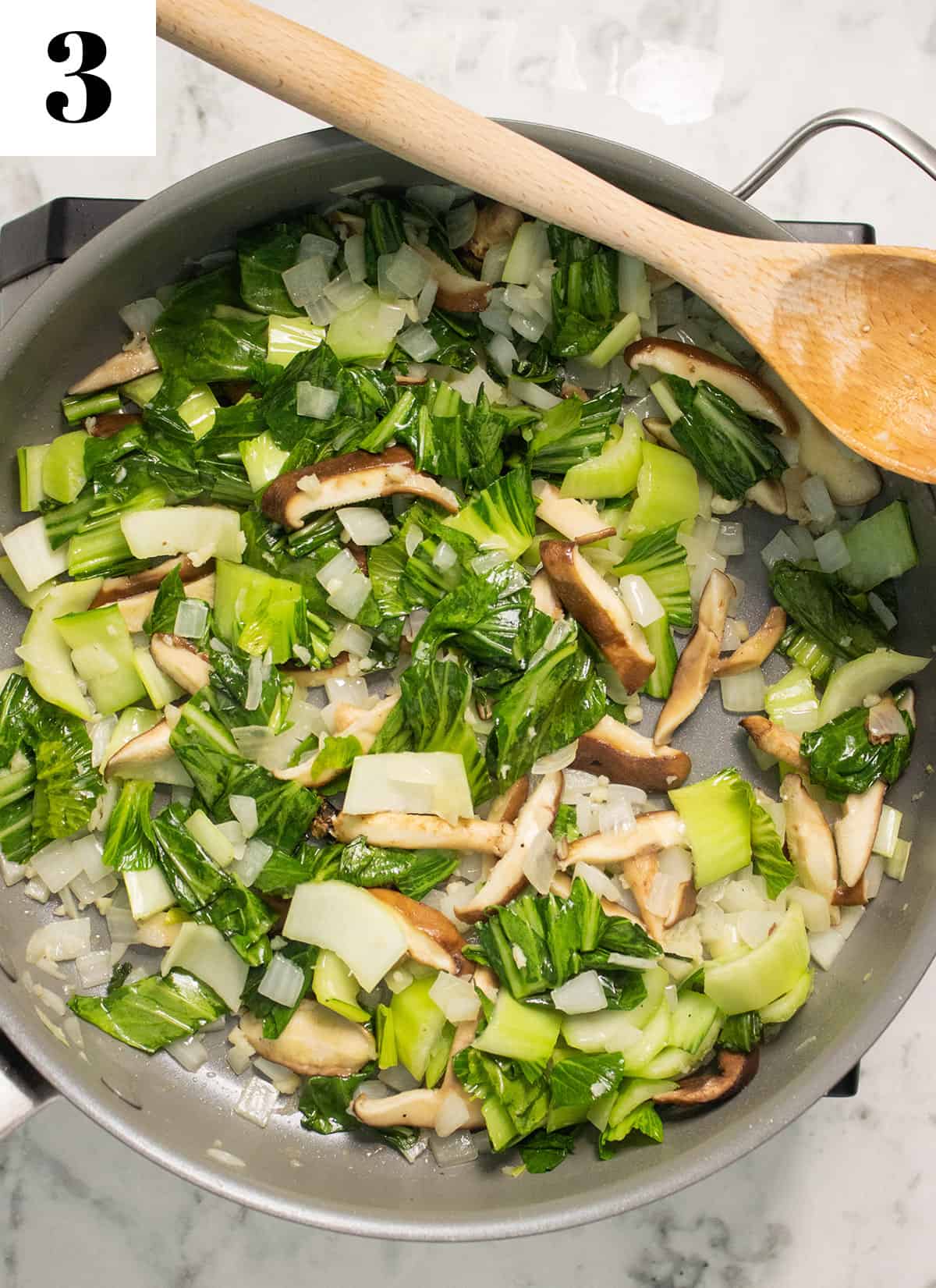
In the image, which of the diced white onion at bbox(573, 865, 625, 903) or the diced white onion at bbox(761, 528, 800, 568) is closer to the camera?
the diced white onion at bbox(573, 865, 625, 903)

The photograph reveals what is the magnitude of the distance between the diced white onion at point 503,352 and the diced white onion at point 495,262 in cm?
11

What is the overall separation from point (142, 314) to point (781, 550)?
1423 millimetres

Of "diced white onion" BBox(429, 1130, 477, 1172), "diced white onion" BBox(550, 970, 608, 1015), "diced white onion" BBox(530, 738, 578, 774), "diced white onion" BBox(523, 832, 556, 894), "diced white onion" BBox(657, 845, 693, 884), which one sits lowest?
"diced white onion" BBox(429, 1130, 477, 1172)

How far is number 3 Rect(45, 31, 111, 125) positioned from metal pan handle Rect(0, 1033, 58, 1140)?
1.96 meters

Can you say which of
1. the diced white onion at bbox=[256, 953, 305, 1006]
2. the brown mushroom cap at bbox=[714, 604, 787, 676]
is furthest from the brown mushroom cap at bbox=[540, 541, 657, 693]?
the diced white onion at bbox=[256, 953, 305, 1006]

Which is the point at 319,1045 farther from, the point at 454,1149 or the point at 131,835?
the point at 131,835

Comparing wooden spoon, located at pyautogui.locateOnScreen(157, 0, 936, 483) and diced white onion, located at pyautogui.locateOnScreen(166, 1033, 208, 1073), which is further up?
wooden spoon, located at pyautogui.locateOnScreen(157, 0, 936, 483)

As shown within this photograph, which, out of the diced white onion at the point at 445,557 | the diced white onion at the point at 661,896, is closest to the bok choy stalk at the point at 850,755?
the diced white onion at the point at 661,896

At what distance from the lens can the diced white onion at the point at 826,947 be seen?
2.26 m

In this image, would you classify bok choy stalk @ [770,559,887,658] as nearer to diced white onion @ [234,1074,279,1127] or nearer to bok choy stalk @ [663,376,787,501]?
bok choy stalk @ [663,376,787,501]

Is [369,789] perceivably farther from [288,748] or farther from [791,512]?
[791,512]

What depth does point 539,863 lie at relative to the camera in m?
2.18

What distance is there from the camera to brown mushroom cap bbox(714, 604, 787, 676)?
2.33 meters

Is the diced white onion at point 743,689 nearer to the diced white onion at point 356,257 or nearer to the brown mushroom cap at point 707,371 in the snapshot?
the brown mushroom cap at point 707,371
